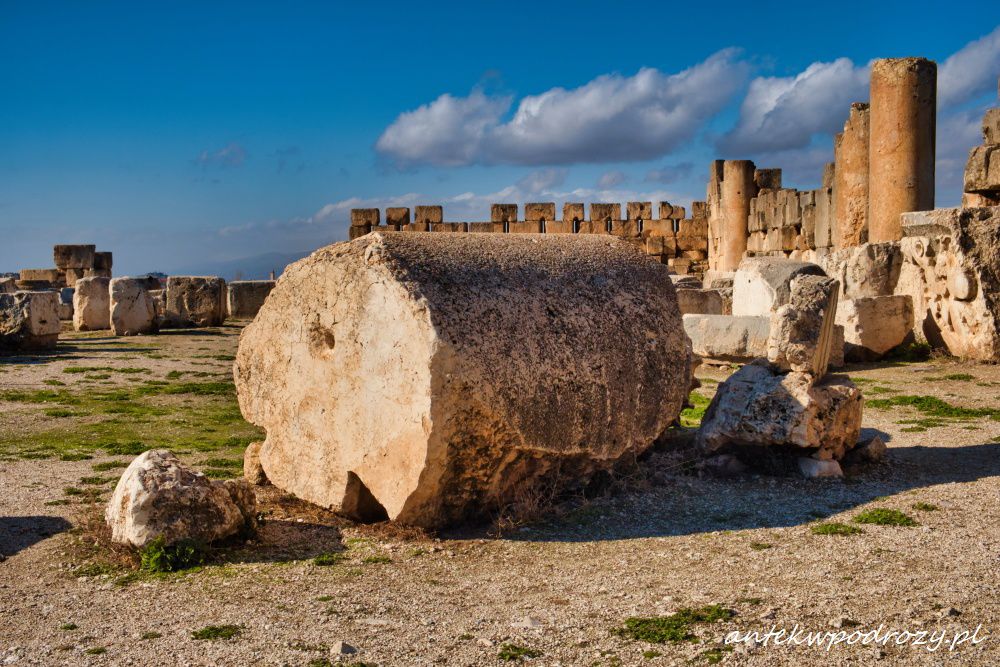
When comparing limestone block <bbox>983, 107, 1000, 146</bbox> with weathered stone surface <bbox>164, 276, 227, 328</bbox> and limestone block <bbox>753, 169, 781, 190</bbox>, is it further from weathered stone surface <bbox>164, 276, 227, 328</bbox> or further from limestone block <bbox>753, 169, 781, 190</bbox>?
weathered stone surface <bbox>164, 276, 227, 328</bbox>

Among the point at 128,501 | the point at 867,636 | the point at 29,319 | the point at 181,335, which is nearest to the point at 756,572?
the point at 867,636

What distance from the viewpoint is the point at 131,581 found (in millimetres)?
4031

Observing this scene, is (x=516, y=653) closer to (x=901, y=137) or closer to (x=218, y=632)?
(x=218, y=632)

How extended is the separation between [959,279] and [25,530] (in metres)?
9.76

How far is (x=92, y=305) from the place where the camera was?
1783 centimetres

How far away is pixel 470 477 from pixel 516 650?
1467 mm

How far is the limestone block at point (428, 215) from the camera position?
2462 cm

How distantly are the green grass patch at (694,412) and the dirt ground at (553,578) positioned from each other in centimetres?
164

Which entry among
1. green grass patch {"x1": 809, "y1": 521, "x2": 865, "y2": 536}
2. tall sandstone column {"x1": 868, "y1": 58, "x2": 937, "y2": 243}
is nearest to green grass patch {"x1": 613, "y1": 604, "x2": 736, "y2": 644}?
green grass patch {"x1": 809, "y1": 521, "x2": 865, "y2": 536}

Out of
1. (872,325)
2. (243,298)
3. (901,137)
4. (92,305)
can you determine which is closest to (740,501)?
(872,325)

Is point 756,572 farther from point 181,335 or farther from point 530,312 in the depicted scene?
point 181,335

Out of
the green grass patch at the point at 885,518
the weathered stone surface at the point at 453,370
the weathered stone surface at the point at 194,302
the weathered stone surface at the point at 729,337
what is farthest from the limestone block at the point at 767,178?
the green grass patch at the point at 885,518

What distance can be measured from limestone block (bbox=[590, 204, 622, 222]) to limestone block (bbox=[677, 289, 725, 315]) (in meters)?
10.7

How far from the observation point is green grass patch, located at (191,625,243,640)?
3.37m
